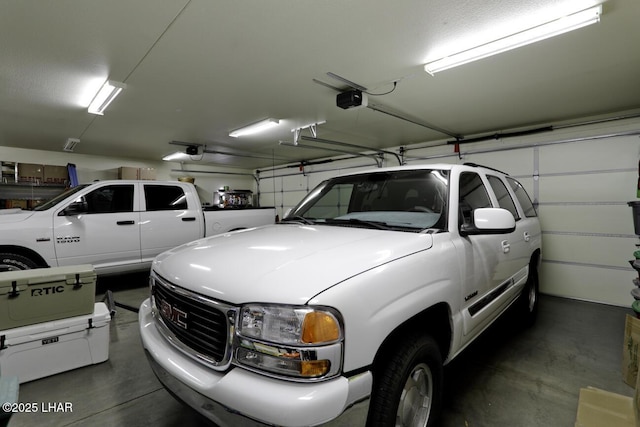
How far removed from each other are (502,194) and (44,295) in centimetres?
455

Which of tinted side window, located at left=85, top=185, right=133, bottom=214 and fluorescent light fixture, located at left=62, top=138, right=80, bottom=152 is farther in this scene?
fluorescent light fixture, located at left=62, top=138, right=80, bottom=152

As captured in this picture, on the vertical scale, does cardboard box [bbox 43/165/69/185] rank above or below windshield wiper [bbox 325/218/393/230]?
above

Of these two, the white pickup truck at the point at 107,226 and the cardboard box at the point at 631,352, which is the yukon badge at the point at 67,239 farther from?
the cardboard box at the point at 631,352

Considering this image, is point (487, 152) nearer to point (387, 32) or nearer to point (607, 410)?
point (387, 32)

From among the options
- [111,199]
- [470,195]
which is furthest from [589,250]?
[111,199]

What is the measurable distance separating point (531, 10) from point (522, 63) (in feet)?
3.51

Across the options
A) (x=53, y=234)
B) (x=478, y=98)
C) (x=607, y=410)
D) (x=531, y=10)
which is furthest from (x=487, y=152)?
(x=53, y=234)

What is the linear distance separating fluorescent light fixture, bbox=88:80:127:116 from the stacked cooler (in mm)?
2395

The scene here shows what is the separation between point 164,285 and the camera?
5.30ft

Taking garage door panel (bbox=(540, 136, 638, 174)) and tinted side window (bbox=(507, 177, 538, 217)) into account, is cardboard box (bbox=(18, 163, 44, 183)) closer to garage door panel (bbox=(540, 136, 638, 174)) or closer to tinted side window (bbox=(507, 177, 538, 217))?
tinted side window (bbox=(507, 177, 538, 217))

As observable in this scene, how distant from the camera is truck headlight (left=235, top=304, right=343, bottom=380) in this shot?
1083mm

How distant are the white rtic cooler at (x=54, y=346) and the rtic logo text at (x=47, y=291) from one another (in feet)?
0.87

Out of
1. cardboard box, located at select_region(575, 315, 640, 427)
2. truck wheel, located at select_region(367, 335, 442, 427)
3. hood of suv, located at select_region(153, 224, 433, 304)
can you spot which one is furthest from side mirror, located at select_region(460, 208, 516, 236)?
cardboard box, located at select_region(575, 315, 640, 427)

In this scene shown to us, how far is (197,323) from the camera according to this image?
136cm
